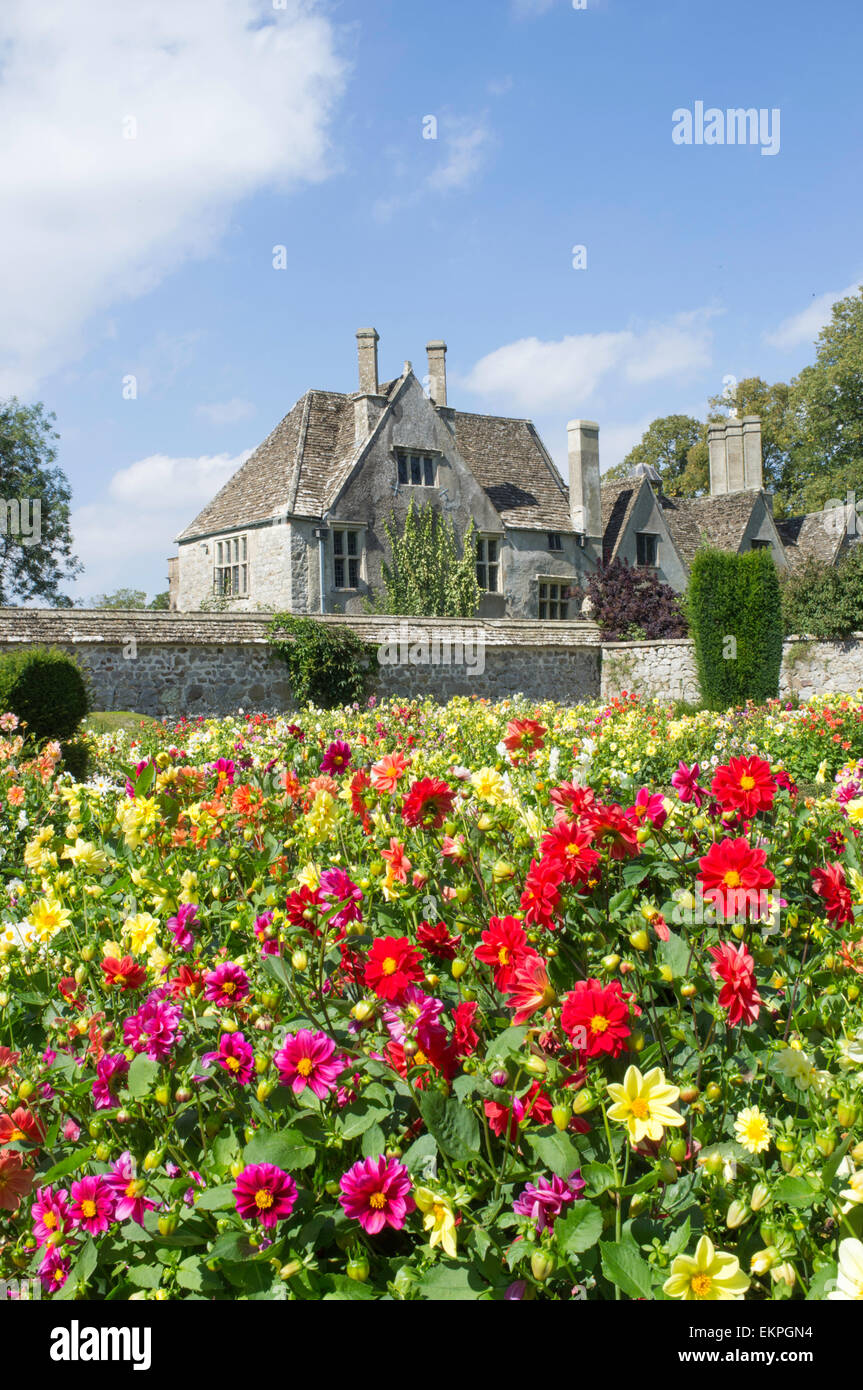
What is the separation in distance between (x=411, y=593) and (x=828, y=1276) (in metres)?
25.4

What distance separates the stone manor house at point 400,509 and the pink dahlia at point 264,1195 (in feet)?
79.4

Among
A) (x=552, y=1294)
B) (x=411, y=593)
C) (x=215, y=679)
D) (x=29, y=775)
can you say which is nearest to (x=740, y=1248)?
(x=552, y=1294)

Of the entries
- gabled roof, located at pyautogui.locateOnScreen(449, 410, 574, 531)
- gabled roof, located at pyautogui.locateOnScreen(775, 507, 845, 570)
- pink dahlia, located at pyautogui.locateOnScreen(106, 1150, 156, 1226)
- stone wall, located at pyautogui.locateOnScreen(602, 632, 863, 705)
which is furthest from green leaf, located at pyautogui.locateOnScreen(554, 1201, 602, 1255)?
gabled roof, located at pyautogui.locateOnScreen(775, 507, 845, 570)

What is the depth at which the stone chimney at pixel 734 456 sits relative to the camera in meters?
37.1

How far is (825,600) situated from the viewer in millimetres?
24547

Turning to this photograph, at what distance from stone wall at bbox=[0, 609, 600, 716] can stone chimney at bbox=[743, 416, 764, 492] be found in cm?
1643

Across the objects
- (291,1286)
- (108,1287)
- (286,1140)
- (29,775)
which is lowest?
(108,1287)

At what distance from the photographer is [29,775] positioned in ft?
20.4

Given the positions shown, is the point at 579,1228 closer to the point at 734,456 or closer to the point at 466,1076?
the point at 466,1076

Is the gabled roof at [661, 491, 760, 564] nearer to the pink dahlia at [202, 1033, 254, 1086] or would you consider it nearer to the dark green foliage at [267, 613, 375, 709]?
the dark green foliage at [267, 613, 375, 709]

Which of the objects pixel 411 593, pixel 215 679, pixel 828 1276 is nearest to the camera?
pixel 828 1276

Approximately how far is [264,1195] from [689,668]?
22552 millimetres
